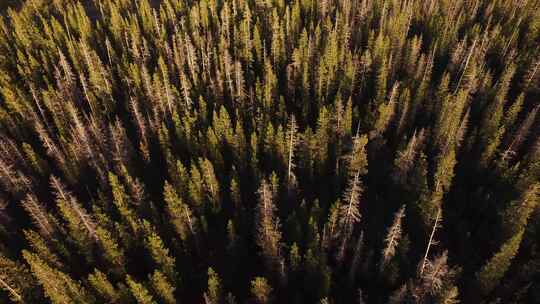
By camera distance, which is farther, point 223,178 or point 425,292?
point 223,178

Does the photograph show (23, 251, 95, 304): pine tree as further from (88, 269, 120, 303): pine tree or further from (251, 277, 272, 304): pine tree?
(251, 277, 272, 304): pine tree

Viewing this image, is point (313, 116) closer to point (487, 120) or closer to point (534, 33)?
point (487, 120)

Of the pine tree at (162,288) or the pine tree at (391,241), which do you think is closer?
the pine tree at (162,288)

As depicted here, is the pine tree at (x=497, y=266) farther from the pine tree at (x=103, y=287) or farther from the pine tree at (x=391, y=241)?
the pine tree at (x=103, y=287)

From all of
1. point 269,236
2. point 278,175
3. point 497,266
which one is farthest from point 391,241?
point 278,175

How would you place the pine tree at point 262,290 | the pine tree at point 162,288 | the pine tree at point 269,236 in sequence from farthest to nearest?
the pine tree at point 269,236, the pine tree at point 162,288, the pine tree at point 262,290

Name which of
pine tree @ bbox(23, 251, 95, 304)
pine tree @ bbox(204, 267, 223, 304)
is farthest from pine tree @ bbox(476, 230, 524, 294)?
pine tree @ bbox(23, 251, 95, 304)

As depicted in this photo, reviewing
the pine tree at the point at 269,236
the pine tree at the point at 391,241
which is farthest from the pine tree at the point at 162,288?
the pine tree at the point at 391,241

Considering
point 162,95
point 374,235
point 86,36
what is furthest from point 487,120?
point 86,36
